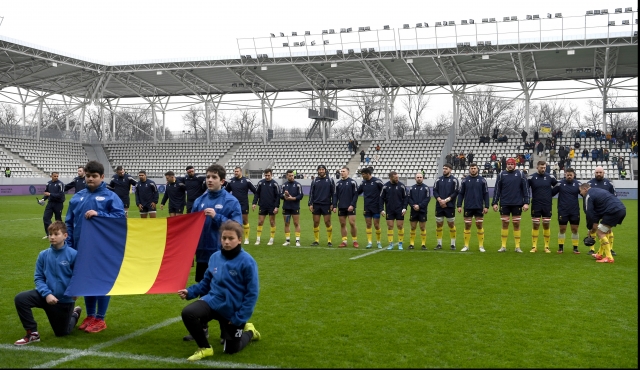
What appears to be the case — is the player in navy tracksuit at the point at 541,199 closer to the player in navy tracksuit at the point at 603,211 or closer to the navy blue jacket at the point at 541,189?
the navy blue jacket at the point at 541,189

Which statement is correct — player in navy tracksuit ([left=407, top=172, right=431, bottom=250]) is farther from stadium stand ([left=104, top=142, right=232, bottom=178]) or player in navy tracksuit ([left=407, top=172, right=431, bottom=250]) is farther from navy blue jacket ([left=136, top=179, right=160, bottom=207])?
stadium stand ([left=104, top=142, right=232, bottom=178])

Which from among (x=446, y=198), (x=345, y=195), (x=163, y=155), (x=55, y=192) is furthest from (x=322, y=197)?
(x=163, y=155)

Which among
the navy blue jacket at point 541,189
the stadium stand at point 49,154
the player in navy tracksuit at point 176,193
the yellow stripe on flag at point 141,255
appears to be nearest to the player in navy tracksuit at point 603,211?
the navy blue jacket at point 541,189

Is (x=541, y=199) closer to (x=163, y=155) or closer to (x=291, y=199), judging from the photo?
(x=291, y=199)

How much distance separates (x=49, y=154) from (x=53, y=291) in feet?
153

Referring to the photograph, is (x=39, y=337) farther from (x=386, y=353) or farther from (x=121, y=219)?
(x=386, y=353)

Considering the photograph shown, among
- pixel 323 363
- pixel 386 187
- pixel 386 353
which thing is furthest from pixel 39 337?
pixel 386 187

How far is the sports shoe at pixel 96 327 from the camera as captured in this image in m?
6.33

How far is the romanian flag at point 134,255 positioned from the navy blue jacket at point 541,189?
921 centimetres

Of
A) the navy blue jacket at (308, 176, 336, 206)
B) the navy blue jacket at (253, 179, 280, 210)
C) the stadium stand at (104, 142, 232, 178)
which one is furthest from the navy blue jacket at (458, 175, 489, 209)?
the stadium stand at (104, 142, 232, 178)

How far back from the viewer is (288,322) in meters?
6.80

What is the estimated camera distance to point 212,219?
6.61 metres

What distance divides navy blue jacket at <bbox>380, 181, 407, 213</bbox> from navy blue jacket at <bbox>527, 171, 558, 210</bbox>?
2837mm

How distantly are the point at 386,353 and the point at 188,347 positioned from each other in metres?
1.91
